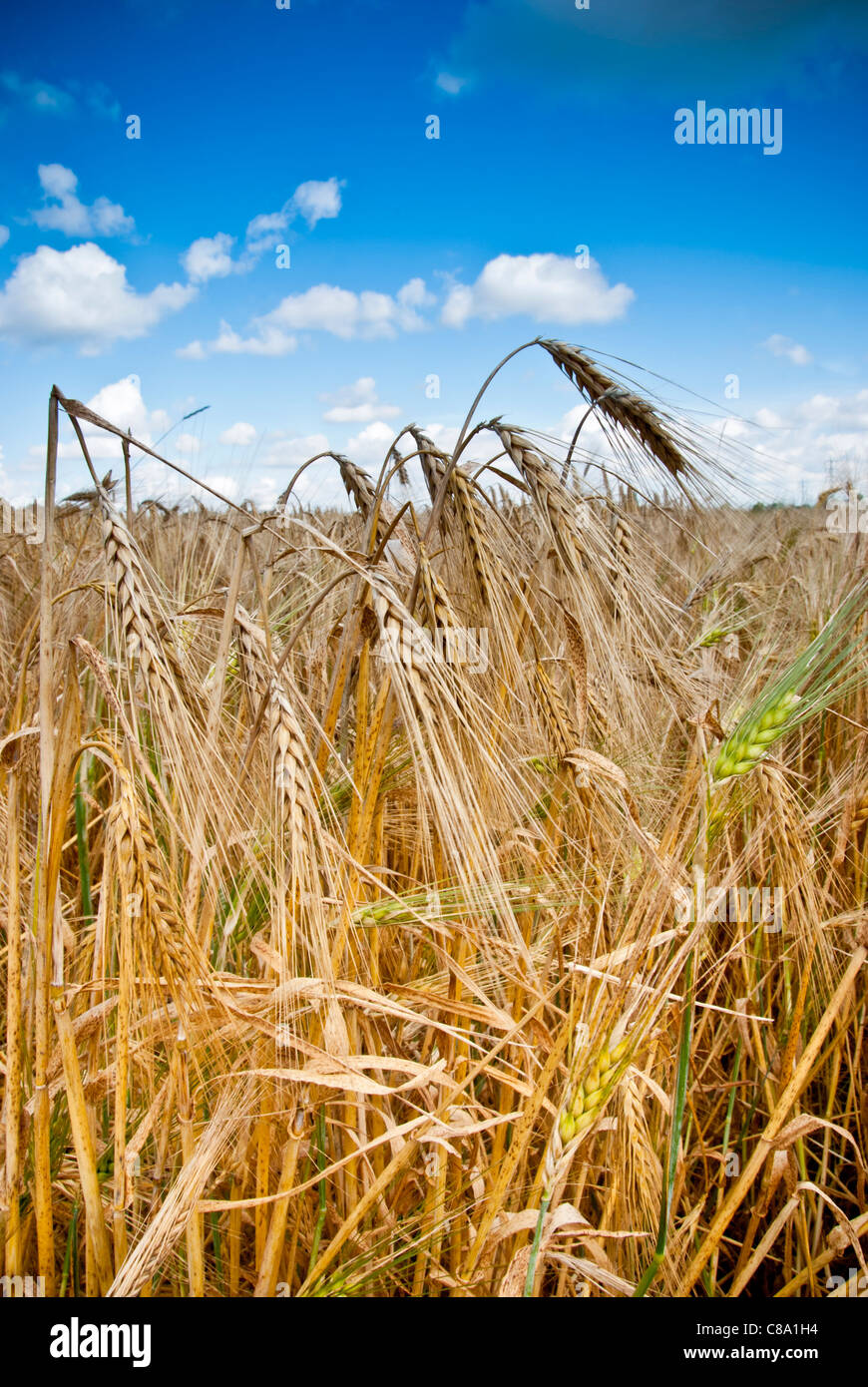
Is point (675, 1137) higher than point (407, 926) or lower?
lower

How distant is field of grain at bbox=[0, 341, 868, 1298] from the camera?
0.93 metres

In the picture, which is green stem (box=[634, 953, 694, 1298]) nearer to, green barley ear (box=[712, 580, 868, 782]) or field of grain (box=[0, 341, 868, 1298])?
field of grain (box=[0, 341, 868, 1298])

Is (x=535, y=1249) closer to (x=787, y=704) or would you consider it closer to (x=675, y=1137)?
(x=675, y=1137)

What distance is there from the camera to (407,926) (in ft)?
4.33

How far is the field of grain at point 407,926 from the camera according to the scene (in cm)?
93

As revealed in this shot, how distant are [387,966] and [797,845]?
0.82 metres

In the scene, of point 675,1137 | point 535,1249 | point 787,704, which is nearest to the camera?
point 535,1249

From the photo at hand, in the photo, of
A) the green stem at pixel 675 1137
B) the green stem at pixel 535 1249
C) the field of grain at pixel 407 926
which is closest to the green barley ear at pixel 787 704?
the field of grain at pixel 407 926

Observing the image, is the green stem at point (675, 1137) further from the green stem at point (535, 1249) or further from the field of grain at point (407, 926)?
the green stem at point (535, 1249)

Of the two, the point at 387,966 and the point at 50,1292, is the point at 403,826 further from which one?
the point at 50,1292

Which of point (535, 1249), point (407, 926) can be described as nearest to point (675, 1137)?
point (535, 1249)

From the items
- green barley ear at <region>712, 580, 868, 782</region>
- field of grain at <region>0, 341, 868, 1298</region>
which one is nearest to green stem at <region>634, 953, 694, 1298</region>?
field of grain at <region>0, 341, 868, 1298</region>

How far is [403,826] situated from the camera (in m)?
1.60

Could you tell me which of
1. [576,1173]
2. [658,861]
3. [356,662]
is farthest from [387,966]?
[658,861]
